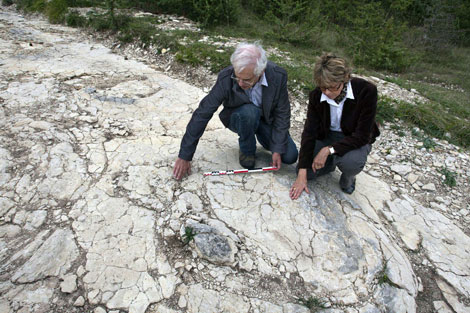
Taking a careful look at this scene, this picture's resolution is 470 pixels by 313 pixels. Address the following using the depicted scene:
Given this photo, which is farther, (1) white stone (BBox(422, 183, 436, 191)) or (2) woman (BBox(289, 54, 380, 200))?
(1) white stone (BBox(422, 183, 436, 191))

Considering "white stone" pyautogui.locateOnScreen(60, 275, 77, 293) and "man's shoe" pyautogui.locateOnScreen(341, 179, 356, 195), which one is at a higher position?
"man's shoe" pyautogui.locateOnScreen(341, 179, 356, 195)

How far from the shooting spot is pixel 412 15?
8.92 metres

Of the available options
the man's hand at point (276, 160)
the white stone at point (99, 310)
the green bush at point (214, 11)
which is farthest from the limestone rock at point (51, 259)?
the green bush at point (214, 11)

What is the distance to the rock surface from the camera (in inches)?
71.7

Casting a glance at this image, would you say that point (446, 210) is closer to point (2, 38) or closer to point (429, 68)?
point (429, 68)

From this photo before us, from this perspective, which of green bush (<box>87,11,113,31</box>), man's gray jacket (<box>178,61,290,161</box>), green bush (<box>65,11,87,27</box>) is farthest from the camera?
green bush (<box>65,11,87,27</box>)

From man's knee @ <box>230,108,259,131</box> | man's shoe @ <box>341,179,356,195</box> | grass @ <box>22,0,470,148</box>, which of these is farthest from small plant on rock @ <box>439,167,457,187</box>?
man's knee @ <box>230,108,259,131</box>

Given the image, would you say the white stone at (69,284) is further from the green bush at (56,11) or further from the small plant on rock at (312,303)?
the green bush at (56,11)

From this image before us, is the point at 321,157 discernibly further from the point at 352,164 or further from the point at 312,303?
the point at 312,303

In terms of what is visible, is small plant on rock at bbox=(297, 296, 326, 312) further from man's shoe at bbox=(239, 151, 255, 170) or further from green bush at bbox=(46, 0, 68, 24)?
green bush at bbox=(46, 0, 68, 24)

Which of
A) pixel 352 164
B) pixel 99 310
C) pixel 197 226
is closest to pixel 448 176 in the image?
pixel 352 164

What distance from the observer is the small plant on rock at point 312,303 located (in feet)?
5.99

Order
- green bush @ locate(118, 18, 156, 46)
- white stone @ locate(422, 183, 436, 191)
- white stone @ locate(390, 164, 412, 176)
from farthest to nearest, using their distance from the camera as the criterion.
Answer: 1. green bush @ locate(118, 18, 156, 46)
2. white stone @ locate(390, 164, 412, 176)
3. white stone @ locate(422, 183, 436, 191)

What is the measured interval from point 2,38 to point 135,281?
537 cm
